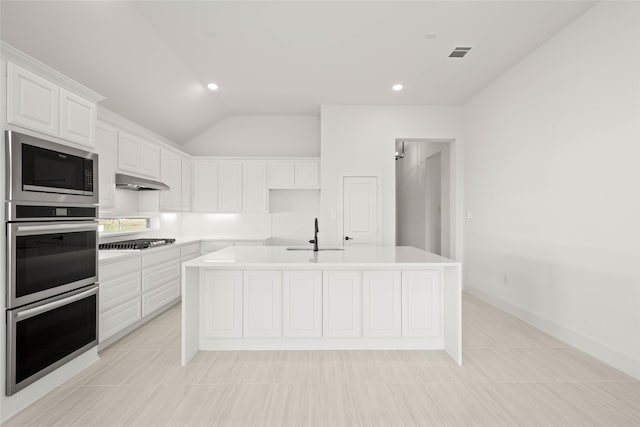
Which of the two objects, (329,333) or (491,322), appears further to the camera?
(491,322)

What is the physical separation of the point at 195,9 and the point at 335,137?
2840 millimetres

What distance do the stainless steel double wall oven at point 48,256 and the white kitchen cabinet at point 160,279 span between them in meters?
0.92

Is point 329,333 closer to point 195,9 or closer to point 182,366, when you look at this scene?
point 182,366

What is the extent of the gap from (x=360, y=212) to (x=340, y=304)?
250 centimetres

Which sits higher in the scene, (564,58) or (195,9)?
(195,9)

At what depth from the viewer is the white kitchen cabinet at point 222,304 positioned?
9.64ft

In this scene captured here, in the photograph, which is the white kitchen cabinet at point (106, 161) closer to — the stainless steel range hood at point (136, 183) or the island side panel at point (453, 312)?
the stainless steel range hood at point (136, 183)

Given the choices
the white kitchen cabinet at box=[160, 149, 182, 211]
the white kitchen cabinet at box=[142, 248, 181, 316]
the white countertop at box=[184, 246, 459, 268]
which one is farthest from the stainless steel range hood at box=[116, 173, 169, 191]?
the white countertop at box=[184, 246, 459, 268]

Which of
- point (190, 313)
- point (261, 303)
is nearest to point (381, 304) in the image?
point (261, 303)

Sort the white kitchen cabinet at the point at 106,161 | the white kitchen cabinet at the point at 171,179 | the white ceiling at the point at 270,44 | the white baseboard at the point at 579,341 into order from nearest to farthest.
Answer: the white baseboard at the point at 579,341
the white ceiling at the point at 270,44
the white kitchen cabinet at the point at 106,161
the white kitchen cabinet at the point at 171,179

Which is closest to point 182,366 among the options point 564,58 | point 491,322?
point 491,322

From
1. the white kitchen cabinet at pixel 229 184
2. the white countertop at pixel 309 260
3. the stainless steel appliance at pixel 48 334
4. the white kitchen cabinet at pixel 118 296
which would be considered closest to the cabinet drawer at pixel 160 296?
the white kitchen cabinet at pixel 118 296

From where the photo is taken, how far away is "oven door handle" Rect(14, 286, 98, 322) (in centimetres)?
202

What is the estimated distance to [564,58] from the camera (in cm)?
318
